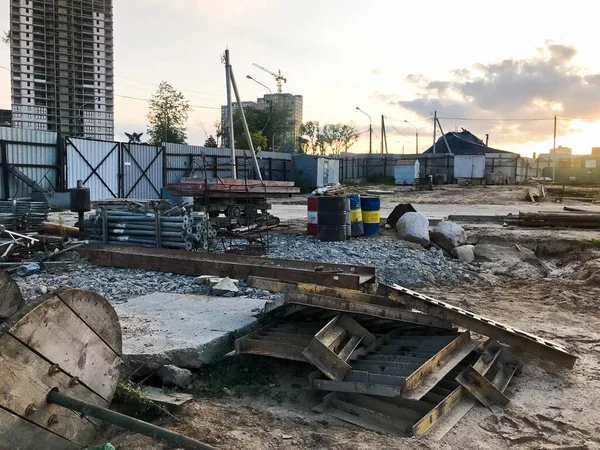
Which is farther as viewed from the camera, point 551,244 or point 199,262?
point 551,244

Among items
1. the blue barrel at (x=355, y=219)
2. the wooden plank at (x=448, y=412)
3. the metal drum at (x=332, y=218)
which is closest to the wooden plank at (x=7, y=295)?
the wooden plank at (x=448, y=412)

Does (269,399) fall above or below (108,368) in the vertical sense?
below

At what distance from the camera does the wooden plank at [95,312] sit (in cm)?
330

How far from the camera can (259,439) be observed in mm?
3742

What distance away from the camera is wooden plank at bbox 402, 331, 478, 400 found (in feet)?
13.2

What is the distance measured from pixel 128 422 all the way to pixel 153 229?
791 centimetres

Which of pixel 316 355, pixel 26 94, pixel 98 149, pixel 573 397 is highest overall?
pixel 26 94

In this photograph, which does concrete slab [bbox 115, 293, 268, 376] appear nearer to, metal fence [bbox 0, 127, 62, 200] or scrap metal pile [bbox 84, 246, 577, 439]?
scrap metal pile [bbox 84, 246, 577, 439]

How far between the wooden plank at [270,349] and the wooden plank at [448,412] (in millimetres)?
1131

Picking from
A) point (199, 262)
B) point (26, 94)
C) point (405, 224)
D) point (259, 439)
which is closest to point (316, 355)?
point (259, 439)

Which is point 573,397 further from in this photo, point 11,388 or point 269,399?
point 11,388

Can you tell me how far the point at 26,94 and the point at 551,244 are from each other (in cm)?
7162

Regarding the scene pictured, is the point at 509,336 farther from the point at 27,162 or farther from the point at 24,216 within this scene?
the point at 27,162

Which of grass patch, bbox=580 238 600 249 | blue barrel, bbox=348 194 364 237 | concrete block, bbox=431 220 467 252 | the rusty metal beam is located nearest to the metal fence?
the rusty metal beam
